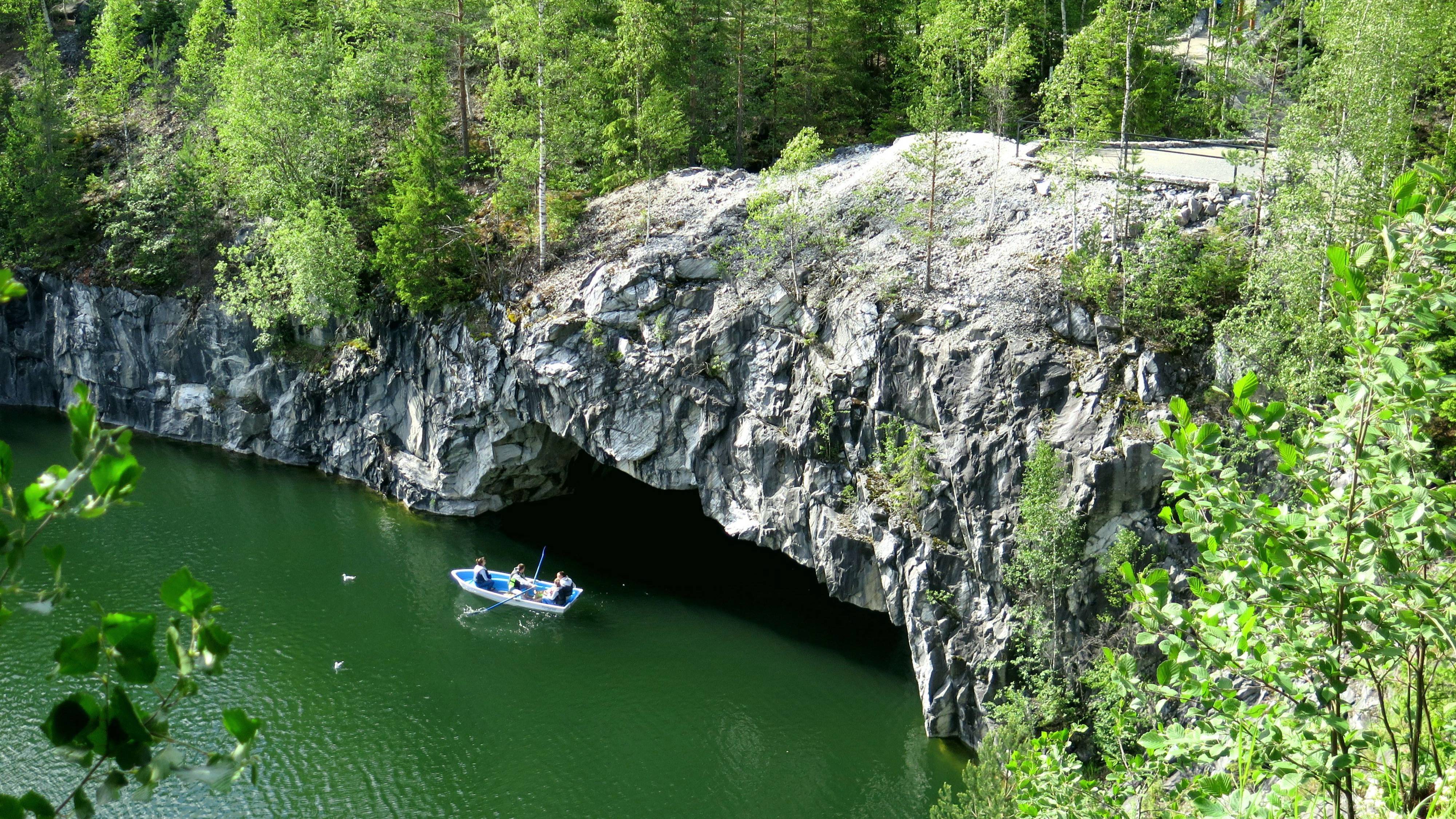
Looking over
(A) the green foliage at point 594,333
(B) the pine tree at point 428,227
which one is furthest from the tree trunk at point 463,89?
(A) the green foliage at point 594,333

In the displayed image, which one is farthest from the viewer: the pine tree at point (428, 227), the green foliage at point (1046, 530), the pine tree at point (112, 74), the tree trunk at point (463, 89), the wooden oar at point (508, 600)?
the pine tree at point (112, 74)

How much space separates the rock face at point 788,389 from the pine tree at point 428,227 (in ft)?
3.67

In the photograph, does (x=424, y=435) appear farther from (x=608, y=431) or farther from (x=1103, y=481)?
(x=1103, y=481)

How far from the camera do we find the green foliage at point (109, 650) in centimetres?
226

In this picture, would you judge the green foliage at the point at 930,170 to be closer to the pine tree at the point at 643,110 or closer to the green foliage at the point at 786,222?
the green foliage at the point at 786,222

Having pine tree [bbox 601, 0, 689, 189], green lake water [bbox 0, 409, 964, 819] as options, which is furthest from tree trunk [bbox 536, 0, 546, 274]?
green lake water [bbox 0, 409, 964, 819]

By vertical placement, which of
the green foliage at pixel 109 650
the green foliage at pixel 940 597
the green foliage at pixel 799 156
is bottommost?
the green foliage at pixel 940 597

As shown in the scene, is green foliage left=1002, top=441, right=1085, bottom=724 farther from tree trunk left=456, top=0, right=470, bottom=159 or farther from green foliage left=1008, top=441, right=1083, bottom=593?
tree trunk left=456, top=0, right=470, bottom=159

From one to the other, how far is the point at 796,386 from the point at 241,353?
75.1 ft

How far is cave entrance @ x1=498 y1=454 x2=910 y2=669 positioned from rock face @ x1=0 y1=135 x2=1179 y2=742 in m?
1.71

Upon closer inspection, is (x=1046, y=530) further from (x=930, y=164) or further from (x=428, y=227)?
(x=428, y=227)

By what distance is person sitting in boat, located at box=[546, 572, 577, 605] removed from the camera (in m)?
26.2

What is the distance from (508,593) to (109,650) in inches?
992

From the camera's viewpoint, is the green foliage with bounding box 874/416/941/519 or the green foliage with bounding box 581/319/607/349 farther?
the green foliage with bounding box 581/319/607/349
